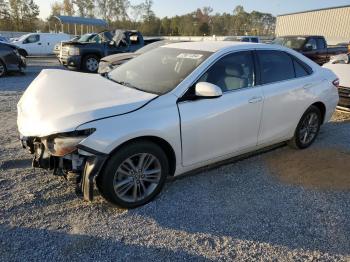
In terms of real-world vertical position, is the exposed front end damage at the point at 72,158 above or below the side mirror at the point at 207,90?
A: below

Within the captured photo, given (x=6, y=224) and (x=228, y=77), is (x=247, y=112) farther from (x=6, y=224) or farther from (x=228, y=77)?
(x=6, y=224)

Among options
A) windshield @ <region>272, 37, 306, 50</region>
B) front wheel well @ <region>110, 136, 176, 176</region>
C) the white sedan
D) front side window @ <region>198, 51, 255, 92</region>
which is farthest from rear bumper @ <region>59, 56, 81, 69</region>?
front wheel well @ <region>110, 136, 176, 176</region>

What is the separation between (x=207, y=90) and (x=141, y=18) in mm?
74303

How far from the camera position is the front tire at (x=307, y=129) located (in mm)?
5055

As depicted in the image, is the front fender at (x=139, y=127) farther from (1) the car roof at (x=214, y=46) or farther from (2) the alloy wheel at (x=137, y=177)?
(1) the car roof at (x=214, y=46)

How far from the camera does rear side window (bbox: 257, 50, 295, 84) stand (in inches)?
170

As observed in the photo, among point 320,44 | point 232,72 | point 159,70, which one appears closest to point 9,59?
point 159,70

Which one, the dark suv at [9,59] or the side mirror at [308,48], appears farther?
the side mirror at [308,48]

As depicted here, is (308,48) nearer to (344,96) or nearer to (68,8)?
(344,96)

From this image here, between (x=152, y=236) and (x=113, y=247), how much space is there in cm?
37

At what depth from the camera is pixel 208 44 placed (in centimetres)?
441

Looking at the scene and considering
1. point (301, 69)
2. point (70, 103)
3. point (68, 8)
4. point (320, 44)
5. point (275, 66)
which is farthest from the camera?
point (68, 8)

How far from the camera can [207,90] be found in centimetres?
346

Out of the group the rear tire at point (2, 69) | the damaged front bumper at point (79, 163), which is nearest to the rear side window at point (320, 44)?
the rear tire at point (2, 69)
